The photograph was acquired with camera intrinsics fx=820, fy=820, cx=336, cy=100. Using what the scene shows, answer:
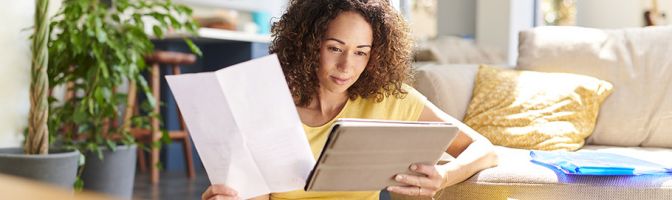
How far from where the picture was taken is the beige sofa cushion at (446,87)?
8.30ft

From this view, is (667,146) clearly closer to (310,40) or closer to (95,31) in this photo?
(310,40)

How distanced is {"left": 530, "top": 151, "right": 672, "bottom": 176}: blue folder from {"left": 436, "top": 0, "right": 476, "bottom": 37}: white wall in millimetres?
3968

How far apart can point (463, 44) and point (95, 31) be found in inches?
79.9

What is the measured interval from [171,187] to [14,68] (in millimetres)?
1745

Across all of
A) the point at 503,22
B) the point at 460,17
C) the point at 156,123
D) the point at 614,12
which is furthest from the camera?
the point at 614,12

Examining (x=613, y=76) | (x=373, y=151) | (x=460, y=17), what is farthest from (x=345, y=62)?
(x=460, y=17)

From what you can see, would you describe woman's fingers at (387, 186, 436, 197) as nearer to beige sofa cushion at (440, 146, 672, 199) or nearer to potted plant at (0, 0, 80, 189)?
beige sofa cushion at (440, 146, 672, 199)

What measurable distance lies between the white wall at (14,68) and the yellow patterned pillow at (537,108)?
146 centimetres

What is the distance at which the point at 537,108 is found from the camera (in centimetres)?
247

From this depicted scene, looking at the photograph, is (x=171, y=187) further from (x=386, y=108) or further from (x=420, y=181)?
(x=420, y=181)

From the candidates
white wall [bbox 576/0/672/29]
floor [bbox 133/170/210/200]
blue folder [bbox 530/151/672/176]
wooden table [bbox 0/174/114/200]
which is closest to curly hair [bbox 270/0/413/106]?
blue folder [bbox 530/151/672/176]

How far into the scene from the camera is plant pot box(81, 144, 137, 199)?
3234 millimetres

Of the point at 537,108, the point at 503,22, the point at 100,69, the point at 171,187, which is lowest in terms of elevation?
the point at 171,187

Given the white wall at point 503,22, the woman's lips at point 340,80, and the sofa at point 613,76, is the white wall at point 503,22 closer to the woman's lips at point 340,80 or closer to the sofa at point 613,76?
the sofa at point 613,76
